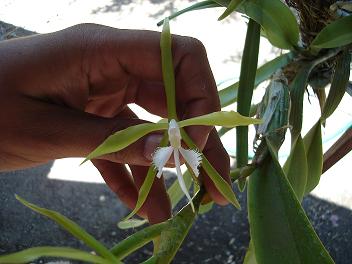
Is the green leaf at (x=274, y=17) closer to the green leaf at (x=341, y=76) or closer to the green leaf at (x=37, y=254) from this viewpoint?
the green leaf at (x=341, y=76)

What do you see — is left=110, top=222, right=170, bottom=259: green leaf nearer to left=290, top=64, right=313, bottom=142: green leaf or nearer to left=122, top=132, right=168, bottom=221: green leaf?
left=122, top=132, right=168, bottom=221: green leaf

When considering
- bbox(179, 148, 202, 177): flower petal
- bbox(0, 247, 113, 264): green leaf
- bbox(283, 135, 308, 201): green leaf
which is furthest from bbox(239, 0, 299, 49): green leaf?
bbox(0, 247, 113, 264): green leaf

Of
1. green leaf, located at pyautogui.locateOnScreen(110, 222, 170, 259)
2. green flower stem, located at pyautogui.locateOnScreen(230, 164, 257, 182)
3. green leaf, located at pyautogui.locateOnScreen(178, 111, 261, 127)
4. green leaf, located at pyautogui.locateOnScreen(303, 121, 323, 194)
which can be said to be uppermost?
green leaf, located at pyautogui.locateOnScreen(178, 111, 261, 127)

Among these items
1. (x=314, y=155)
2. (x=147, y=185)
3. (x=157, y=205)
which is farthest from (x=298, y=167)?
(x=147, y=185)

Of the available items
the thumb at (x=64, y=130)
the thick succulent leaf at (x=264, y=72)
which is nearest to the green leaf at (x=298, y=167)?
the thick succulent leaf at (x=264, y=72)

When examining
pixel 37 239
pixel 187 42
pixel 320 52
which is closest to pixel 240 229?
pixel 37 239

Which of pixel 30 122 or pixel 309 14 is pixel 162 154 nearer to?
pixel 30 122

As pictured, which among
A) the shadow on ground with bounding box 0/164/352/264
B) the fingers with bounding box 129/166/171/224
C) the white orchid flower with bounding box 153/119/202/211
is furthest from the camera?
the shadow on ground with bounding box 0/164/352/264
